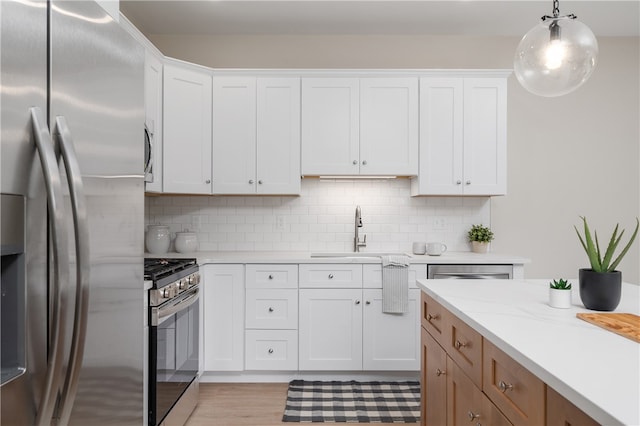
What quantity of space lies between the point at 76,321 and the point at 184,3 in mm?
3097

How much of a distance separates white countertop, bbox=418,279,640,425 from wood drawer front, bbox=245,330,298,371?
163 cm

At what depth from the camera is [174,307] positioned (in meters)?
2.40

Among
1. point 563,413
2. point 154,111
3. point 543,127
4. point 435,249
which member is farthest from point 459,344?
point 543,127

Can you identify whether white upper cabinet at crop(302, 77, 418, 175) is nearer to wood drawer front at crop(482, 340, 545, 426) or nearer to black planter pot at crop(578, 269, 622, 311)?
black planter pot at crop(578, 269, 622, 311)

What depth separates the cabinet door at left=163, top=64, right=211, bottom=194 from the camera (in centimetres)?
340

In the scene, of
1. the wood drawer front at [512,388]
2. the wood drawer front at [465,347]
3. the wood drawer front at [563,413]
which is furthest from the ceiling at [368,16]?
the wood drawer front at [563,413]

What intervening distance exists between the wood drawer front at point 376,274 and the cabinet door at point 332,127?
785mm

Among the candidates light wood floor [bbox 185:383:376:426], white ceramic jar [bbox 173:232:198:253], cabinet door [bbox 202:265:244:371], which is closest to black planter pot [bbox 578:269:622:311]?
light wood floor [bbox 185:383:376:426]

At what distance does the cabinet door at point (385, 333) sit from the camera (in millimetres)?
3311

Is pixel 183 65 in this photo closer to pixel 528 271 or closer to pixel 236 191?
pixel 236 191

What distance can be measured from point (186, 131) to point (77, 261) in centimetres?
258

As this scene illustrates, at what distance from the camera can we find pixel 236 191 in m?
3.59

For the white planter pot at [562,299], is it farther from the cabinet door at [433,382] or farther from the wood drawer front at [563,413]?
the wood drawer front at [563,413]

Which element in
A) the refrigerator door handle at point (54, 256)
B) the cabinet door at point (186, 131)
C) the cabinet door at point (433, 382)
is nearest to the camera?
Result: the refrigerator door handle at point (54, 256)
